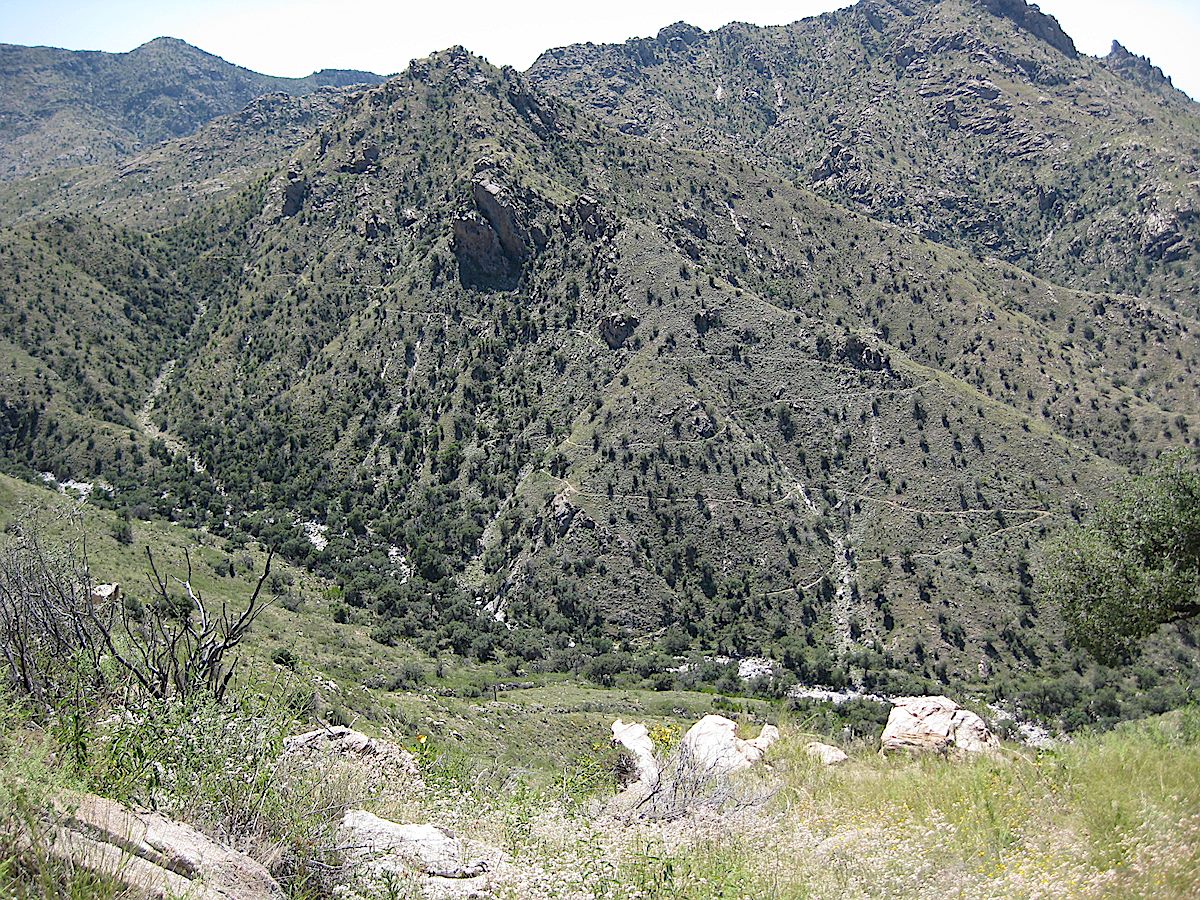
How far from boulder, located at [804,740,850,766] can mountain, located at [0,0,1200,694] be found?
173 feet

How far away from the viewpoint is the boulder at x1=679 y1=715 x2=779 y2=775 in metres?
12.7

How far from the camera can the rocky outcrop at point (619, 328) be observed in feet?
297

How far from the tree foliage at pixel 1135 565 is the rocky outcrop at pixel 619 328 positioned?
7029cm

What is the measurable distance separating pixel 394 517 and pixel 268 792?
80.4 meters

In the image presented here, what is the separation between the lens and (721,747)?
14.6m

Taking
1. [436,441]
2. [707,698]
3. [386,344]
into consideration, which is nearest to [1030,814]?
[707,698]

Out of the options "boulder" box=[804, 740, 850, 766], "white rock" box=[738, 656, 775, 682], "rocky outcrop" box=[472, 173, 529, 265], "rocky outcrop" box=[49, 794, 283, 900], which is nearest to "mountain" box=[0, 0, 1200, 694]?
"rocky outcrop" box=[472, 173, 529, 265]

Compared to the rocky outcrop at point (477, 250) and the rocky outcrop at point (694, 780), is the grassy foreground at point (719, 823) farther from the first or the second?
the rocky outcrop at point (477, 250)

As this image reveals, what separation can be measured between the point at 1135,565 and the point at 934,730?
9929mm

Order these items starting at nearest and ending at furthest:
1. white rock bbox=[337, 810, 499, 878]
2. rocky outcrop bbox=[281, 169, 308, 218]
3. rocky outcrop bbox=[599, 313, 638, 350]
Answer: white rock bbox=[337, 810, 499, 878]
rocky outcrop bbox=[599, 313, 638, 350]
rocky outcrop bbox=[281, 169, 308, 218]

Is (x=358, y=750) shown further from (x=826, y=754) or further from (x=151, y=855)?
(x=151, y=855)

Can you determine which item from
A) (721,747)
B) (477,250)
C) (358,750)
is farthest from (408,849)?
(477,250)

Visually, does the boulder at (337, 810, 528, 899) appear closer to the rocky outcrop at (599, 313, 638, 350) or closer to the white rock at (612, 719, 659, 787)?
the white rock at (612, 719, 659, 787)

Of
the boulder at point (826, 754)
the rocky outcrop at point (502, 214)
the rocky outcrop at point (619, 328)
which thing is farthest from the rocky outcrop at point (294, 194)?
the boulder at point (826, 754)
